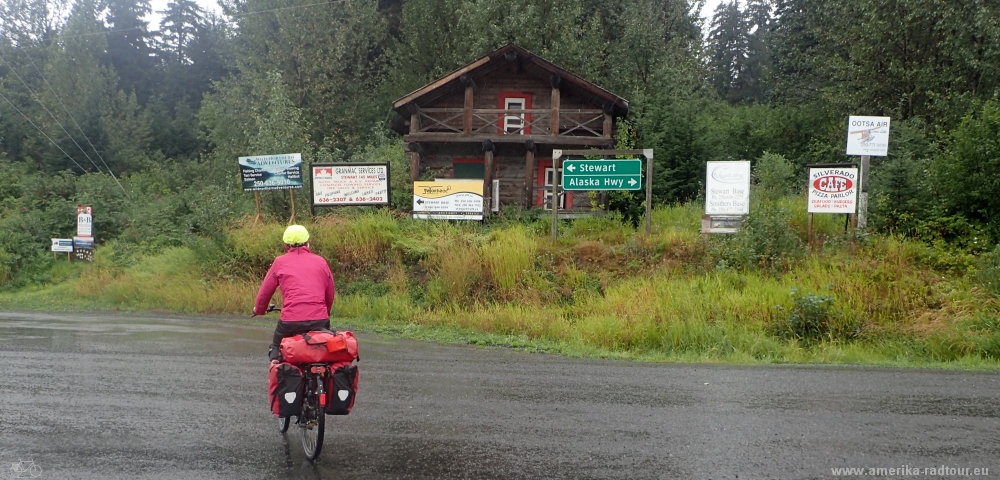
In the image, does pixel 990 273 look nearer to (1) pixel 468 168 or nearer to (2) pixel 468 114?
(2) pixel 468 114

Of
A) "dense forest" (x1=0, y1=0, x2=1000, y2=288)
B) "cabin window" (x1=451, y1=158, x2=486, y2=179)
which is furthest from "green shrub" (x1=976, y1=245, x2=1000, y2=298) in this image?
"cabin window" (x1=451, y1=158, x2=486, y2=179)

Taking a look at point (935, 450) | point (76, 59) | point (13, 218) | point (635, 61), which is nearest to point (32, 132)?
point (76, 59)

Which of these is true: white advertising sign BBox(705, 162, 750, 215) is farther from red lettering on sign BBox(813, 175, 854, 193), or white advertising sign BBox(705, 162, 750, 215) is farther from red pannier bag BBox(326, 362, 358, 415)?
red pannier bag BBox(326, 362, 358, 415)

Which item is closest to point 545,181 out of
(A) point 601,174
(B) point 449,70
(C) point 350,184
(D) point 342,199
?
(C) point 350,184

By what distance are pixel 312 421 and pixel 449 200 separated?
1434 cm

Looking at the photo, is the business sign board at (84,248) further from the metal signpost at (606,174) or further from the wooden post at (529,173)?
the metal signpost at (606,174)

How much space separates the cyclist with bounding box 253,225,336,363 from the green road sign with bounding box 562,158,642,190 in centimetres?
1223

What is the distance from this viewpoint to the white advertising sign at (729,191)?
17141 millimetres

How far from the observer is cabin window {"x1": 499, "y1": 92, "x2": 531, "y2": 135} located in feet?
90.1

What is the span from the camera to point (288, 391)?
6.39 meters

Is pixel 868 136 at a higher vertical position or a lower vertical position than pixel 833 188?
higher

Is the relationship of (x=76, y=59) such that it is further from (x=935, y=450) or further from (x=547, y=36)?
(x=935, y=450)

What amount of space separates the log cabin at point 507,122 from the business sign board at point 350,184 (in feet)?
15.7

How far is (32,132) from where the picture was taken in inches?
1882
